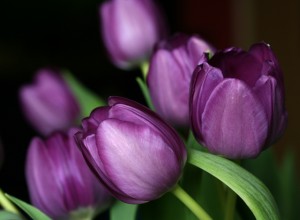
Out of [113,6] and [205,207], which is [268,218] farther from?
[113,6]

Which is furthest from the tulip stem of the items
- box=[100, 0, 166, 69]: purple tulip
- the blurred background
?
the blurred background

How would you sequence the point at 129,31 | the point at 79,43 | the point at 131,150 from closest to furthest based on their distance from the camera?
the point at 131,150
the point at 129,31
the point at 79,43

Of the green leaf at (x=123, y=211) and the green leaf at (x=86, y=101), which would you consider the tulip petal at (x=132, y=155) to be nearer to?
the green leaf at (x=123, y=211)

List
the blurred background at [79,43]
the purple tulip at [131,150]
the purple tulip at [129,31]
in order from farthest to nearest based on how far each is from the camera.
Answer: the blurred background at [79,43] < the purple tulip at [129,31] < the purple tulip at [131,150]

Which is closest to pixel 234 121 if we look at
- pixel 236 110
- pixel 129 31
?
pixel 236 110

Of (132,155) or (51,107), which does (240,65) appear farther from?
(51,107)

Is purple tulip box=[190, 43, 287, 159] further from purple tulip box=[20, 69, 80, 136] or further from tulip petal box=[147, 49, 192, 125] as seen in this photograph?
purple tulip box=[20, 69, 80, 136]

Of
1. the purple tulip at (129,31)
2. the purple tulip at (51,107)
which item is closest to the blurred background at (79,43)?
the purple tulip at (51,107)
